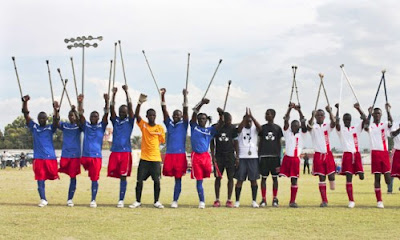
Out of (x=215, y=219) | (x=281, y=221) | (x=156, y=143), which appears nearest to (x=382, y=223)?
(x=281, y=221)

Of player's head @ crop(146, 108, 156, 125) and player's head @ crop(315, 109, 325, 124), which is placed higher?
player's head @ crop(315, 109, 325, 124)

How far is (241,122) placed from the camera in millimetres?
14672

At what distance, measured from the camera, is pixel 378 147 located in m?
14.5

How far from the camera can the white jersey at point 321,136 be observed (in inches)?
581

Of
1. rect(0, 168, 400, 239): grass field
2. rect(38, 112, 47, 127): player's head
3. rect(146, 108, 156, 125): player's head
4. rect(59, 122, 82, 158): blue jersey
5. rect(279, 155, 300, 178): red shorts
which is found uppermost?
rect(146, 108, 156, 125): player's head

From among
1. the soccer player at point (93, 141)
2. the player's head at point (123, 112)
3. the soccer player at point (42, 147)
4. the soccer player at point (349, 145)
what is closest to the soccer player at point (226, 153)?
the player's head at point (123, 112)

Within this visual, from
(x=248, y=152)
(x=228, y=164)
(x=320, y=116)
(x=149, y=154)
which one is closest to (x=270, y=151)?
(x=248, y=152)

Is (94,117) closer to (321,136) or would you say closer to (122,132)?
A: (122,132)

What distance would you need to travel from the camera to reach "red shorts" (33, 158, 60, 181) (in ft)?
47.1

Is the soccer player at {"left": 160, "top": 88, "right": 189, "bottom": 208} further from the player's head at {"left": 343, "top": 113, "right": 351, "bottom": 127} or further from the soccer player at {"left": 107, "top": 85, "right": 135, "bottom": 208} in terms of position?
the player's head at {"left": 343, "top": 113, "right": 351, "bottom": 127}

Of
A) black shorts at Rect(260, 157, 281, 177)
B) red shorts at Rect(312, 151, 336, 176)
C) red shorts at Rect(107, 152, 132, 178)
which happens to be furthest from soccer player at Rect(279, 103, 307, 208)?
red shorts at Rect(107, 152, 132, 178)

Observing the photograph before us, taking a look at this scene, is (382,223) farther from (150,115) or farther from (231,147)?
(150,115)

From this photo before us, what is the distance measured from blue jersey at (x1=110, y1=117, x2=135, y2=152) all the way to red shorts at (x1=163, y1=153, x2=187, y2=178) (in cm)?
104

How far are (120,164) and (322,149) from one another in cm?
502
